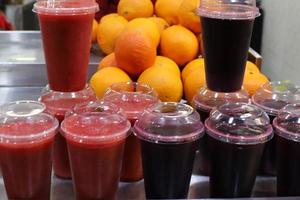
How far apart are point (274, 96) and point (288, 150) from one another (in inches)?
6.5

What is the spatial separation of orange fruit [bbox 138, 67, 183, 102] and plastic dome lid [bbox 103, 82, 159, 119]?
9cm

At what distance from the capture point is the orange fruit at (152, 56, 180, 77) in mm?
1183

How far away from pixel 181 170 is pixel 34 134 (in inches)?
10.0

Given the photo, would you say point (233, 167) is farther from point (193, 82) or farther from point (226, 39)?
point (193, 82)

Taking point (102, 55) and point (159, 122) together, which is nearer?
point (159, 122)

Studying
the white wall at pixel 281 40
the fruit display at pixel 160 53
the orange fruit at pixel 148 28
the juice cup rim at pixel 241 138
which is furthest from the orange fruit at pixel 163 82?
the white wall at pixel 281 40

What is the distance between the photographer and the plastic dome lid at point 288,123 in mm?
809

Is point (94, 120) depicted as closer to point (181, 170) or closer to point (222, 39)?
point (181, 170)

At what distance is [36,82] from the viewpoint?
168 centimetres

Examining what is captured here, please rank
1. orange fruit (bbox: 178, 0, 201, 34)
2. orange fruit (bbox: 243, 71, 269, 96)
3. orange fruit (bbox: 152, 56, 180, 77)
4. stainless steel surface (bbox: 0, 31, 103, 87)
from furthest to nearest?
stainless steel surface (bbox: 0, 31, 103, 87) < orange fruit (bbox: 178, 0, 201, 34) < orange fruit (bbox: 152, 56, 180, 77) < orange fruit (bbox: 243, 71, 269, 96)

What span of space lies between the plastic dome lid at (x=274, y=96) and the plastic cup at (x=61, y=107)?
1.14 feet

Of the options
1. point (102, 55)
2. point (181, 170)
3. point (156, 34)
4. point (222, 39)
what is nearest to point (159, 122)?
point (181, 170)

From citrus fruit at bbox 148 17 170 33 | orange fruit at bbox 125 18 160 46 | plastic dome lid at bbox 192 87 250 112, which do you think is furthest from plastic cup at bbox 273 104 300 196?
citrus fruit at bbox 148 17 170 33

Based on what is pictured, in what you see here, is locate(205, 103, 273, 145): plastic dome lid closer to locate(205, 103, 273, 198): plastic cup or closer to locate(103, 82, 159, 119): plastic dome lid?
locate(205, 103, 273, 198): plastic cup
